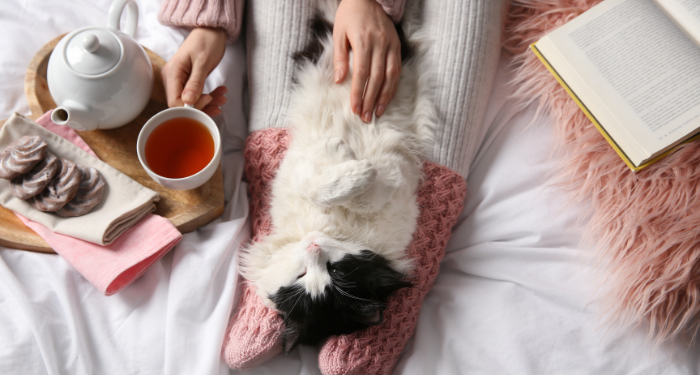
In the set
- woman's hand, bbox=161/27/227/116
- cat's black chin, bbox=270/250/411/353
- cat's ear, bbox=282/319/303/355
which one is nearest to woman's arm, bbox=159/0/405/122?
woman's hand, bbox=161/27/227/116

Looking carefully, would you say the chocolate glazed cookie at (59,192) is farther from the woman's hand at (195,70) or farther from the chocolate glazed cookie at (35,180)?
the woman's hand at (195,70)

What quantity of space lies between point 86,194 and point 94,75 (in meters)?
0.24

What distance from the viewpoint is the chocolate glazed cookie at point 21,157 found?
0.68m

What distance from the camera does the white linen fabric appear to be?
708mm

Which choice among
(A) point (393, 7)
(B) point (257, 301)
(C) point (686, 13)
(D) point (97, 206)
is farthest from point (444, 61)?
(D) point (97, 206)

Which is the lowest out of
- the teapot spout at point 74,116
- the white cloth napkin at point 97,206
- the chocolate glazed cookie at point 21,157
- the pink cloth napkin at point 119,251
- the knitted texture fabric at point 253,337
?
the knitted texture fabric at point 253,337

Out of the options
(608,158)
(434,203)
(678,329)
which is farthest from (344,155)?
(678,329)

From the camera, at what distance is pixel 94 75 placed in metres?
0.63

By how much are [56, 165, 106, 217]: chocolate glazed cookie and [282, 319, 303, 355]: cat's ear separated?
44 cm

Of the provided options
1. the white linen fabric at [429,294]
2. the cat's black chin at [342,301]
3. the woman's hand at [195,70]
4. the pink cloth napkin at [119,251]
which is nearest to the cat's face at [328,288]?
the cat's black chin at [342,301]

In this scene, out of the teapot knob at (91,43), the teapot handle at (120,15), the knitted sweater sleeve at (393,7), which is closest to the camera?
the teapot knob at (91,43)

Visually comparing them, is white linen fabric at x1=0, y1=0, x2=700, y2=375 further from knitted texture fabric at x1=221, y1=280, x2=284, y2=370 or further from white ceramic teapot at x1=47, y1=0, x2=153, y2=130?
white ceramic teapot at x1=47, y1=0, x2=153, y2=130

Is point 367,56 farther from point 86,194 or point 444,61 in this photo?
point 86,194

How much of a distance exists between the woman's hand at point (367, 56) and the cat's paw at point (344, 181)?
163 mm
